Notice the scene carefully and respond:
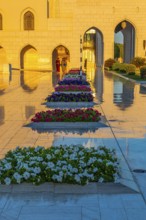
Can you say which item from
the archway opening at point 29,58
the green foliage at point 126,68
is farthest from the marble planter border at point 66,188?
the archway opening at point 29,58

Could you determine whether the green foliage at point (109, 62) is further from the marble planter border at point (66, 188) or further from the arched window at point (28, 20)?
the marble planter border at point (66, 188)

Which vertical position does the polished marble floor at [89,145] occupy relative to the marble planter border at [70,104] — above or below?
below

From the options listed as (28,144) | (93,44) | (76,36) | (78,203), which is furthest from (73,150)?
(93,44)

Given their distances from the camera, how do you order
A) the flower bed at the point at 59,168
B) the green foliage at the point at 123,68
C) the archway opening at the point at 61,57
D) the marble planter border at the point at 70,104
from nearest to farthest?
1. the flower bed at the point at 59,168
2. the marble planter border at the point at 70,104
3. the green foliage at the point at 123,68
4. the archway opening at the point at 61,57

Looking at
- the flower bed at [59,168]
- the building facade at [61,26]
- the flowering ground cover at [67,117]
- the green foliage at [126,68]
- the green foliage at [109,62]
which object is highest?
the building facade at [61,26]

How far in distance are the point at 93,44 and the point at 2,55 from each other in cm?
2065

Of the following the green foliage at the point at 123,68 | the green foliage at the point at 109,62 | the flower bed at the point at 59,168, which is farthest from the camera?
the green foliage at the point at 109,62

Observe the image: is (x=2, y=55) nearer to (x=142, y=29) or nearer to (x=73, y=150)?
(x=142, y=29)

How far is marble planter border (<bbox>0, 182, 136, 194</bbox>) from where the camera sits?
5012 millimetres

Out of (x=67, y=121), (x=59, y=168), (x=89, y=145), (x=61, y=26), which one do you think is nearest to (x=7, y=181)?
(x=59, y=168)

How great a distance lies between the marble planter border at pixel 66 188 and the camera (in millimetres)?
5012

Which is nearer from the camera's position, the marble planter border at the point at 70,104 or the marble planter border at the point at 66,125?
the marble planter border at the point at 66,125

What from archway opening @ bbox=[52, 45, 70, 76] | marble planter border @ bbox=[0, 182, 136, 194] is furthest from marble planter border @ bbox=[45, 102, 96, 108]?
archway opening @ bbox=[52, 45, 70, 76]

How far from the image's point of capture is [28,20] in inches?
1980
